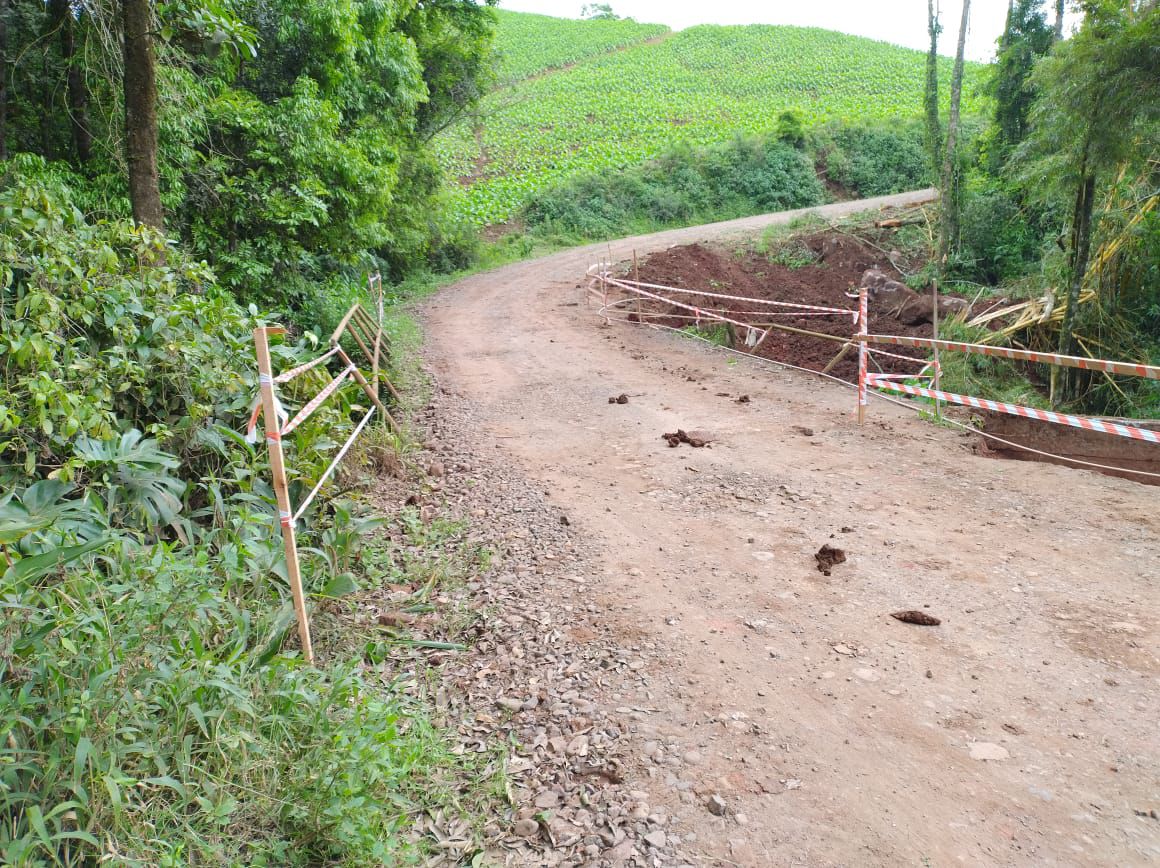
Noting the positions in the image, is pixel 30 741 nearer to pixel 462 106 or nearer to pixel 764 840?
pixel 764 840

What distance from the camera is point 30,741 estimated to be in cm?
261

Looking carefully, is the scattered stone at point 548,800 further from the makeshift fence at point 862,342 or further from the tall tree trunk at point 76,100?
the tall tree trunk at point 76,100

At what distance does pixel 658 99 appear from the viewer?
49594mm

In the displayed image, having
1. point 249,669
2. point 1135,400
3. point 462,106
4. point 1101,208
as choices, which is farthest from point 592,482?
point 462,106

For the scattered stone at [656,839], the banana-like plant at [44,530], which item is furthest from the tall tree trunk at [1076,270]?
the banana-like plant at [44,530]

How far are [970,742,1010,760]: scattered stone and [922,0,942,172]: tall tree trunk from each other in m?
18.4

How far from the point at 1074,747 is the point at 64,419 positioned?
17.1 ft

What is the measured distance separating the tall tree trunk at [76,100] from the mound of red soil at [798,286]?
9.12 m

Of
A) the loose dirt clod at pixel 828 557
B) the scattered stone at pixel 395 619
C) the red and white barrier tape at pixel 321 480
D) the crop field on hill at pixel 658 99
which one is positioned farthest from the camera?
the crop field on hill at pixel 658 99

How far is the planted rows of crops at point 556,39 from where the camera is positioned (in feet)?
205

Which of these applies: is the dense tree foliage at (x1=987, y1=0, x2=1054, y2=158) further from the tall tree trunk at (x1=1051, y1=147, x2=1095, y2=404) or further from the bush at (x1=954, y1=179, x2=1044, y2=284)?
the tall tree trunk at (x1=1051, y1=147, x2=1095, y2=404)

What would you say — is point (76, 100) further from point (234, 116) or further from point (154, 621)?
point (154, 621)

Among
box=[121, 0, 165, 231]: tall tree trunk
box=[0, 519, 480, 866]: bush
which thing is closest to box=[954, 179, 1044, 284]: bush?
box=[121, 0, 165, 231]: tall tree trunk

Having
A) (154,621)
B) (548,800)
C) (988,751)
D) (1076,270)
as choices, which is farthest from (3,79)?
(1076,270)
